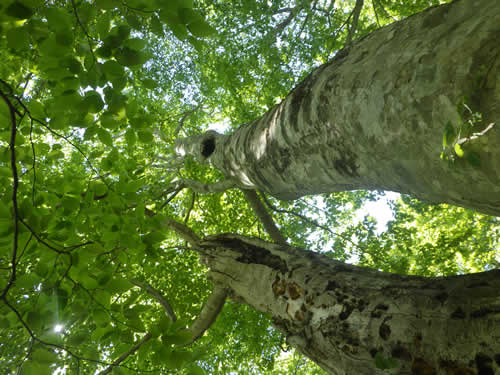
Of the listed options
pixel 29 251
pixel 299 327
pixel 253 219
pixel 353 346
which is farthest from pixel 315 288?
pixel 253 219

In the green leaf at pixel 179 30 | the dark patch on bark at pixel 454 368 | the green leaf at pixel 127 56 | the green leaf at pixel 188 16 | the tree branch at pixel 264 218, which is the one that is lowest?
the dark patch on bark at pixel 454 368

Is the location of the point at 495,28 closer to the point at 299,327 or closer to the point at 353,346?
the point at 353,346

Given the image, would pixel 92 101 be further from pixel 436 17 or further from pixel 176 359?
pixel 436 17

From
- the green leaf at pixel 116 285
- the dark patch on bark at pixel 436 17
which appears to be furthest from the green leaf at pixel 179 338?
the dark patch on bark at pixel 436 17

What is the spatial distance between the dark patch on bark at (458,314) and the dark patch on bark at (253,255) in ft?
3.55

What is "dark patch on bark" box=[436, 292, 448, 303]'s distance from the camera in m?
1.20

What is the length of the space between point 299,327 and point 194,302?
375 cm

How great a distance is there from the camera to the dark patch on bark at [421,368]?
3.51 feet

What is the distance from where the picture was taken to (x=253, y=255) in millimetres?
2449

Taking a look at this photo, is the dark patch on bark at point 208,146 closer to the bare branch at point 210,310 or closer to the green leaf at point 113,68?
the bare branch at point 210,310

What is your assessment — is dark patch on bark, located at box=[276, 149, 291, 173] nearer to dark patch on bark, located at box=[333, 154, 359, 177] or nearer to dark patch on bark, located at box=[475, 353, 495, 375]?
dark patch on bark, located at box=[333, 154, 359, 177]

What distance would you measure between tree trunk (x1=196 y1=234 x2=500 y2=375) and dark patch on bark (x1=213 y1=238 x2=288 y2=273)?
2cm

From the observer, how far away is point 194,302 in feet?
16.4

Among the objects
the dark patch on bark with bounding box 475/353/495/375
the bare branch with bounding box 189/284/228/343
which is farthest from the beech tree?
the bare branch with bounding box 189/284/228/343
